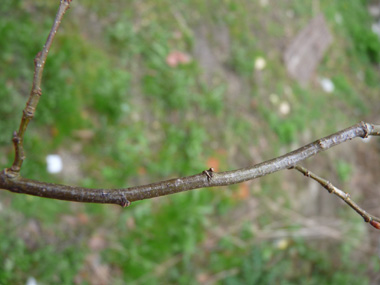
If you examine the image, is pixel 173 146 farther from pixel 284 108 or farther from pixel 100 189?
pixel 100 189

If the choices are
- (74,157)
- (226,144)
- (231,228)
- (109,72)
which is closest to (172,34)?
(109,72)

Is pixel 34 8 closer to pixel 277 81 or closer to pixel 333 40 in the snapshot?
pixel 277 81

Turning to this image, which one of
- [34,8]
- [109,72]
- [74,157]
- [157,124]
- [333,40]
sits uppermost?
[333,40]

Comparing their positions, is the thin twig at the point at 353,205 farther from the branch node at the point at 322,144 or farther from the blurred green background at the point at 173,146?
the blurred green background at the point at 173,146

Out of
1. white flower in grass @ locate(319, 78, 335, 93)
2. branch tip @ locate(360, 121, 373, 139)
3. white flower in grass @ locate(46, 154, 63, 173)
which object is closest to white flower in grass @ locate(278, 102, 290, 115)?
white flower in grass @ locate(319, 78, 335, 93)

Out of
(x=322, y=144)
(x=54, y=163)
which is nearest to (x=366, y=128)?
(x=322, y=144)

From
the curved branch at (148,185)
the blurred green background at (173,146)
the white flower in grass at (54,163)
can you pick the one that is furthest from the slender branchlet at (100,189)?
the white flower in grass at (54,163)
